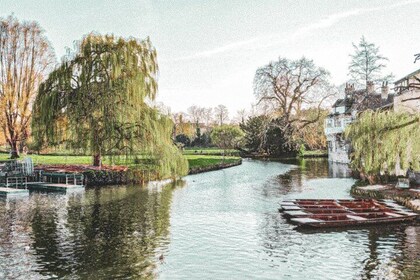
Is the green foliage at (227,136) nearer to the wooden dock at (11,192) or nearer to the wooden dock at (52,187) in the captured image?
the wooden dock at (52,187)

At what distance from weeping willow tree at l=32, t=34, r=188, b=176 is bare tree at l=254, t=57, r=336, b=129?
2192 cm

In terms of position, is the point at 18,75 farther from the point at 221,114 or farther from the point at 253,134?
the point at 221,114

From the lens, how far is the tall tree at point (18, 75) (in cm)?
4372

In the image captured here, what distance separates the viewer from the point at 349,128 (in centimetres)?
2688

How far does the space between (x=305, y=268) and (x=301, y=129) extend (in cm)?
3699

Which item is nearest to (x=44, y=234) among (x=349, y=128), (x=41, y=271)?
(x=41, y=271)

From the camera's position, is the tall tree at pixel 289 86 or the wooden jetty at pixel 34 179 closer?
the wooden jetty at pixel 34 179

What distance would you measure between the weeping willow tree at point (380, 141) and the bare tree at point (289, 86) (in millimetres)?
21735

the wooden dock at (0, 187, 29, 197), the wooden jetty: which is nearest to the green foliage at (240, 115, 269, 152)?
the wooden jetty

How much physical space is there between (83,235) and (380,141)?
1684 cm

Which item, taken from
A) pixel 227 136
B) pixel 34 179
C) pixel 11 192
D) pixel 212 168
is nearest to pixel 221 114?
pixel 227 136

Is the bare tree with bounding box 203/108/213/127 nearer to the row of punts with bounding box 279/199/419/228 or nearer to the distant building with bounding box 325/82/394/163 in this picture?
the distant building with bounding box 325/82/394/163

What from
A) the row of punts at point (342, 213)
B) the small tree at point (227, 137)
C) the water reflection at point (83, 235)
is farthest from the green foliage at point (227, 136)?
the row of punts at point (342, 213)

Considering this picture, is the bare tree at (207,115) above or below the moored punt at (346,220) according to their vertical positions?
above
